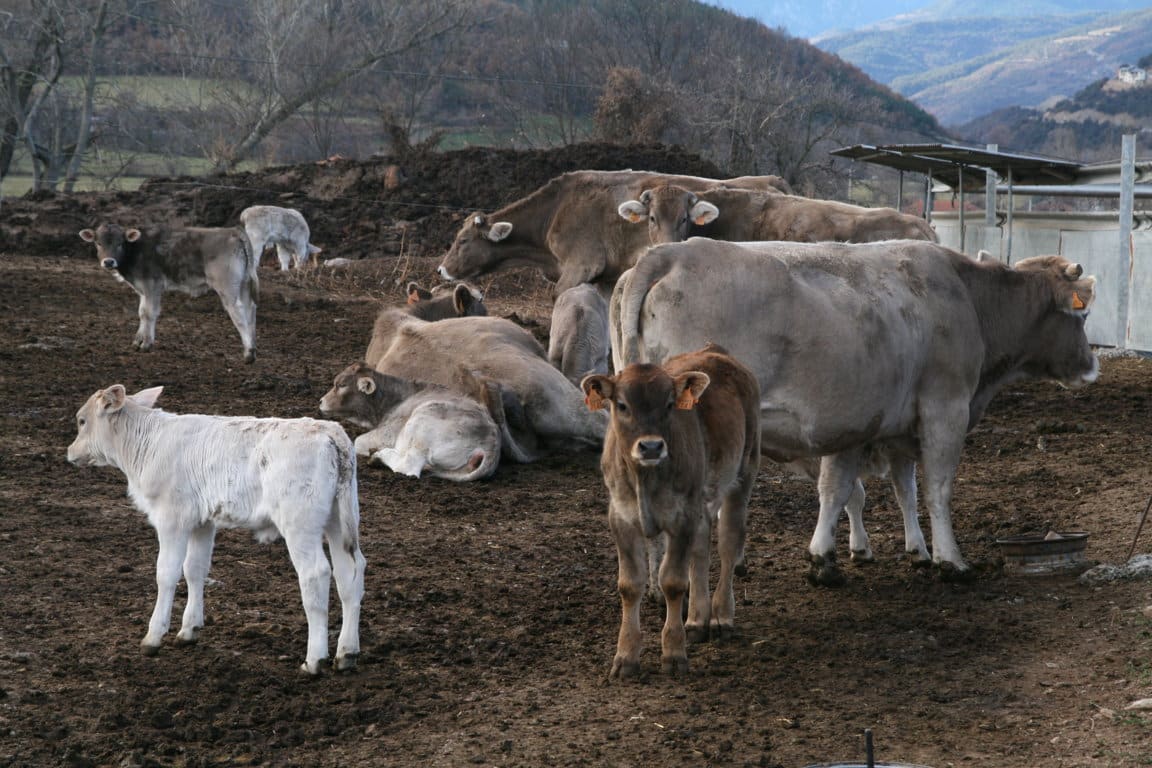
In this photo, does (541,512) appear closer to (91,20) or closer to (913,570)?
(913,570)

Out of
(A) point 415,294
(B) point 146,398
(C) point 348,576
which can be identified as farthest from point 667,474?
(A) point 415,294

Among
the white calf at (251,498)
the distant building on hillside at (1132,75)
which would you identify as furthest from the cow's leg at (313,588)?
the distant building on hillside at (1132,75)

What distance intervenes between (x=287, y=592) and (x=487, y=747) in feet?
8.57

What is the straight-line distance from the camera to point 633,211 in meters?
→ 14.6

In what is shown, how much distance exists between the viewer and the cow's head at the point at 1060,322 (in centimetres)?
949

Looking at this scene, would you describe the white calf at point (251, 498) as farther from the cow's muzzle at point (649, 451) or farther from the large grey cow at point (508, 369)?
the large grey cow at point (508, 369)

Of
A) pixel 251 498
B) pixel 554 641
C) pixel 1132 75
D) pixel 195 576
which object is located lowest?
pixel 554 641

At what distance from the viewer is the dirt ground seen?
229 inches

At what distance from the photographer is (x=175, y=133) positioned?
51031 mm

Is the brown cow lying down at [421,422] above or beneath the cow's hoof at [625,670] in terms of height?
above

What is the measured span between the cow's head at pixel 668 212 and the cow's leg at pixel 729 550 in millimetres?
7035

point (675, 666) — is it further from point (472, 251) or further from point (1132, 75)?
point (1132, 75)

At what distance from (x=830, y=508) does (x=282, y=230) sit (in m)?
19.3

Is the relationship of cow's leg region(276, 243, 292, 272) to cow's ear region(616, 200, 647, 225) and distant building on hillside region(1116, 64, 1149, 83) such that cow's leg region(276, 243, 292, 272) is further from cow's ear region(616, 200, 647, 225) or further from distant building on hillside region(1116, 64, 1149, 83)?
distant building on hillside region(1116, 64, 1149, 83)
